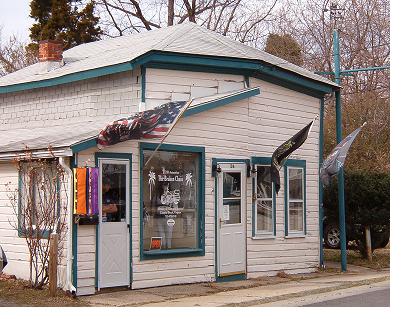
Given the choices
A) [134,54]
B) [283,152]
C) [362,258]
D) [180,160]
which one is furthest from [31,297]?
[362,258]

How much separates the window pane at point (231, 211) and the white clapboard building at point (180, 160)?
2cm

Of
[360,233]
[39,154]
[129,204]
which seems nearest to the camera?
[39,154]

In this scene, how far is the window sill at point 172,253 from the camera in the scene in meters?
14.2

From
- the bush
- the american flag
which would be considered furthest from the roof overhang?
the bush

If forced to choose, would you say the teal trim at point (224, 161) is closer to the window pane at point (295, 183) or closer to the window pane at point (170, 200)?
the window pane at point (170, 200)

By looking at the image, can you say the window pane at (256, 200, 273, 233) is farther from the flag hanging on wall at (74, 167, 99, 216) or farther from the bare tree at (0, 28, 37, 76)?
the bare tree at (0, 28, 37, 76)

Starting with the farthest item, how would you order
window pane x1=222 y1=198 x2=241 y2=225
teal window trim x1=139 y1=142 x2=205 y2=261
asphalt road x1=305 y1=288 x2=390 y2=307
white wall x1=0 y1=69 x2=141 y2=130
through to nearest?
window pane x1=222 y1=198 x2=241 y2=225, white wall x1=0 y1=69 x2=141 y2=130, teal window trim x1=139 y1=142 x2=205 y2=261, asphalt road x1=305 y1=288 x2=390 y2=307

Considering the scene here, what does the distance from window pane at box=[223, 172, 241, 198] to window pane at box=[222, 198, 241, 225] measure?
0.40ft

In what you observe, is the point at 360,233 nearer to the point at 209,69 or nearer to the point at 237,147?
the point at 237,147

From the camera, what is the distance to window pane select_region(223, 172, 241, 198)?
15.7 meters

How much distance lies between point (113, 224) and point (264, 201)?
4.12 meters

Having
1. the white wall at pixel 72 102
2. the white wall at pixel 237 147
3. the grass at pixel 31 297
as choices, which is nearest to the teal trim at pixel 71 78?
the white wall at pixel 72 102

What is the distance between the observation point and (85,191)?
1309cm

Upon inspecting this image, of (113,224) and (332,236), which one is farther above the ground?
(113,224)
